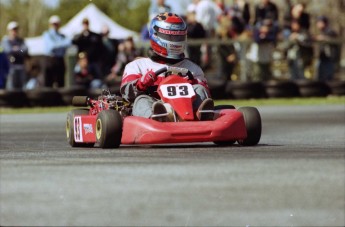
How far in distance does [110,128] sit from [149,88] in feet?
2.81

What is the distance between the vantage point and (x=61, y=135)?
45.4 ft

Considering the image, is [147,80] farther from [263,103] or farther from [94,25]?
[94,25]

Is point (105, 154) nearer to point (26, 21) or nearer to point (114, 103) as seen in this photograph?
point (114, 103)

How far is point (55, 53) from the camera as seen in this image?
857 inches

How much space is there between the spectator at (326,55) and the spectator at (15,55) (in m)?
6.48

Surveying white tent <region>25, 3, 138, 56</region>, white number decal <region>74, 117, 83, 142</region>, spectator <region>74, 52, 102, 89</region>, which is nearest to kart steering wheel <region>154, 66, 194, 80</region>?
white number decal <region>74, 117, 83, 142</region>

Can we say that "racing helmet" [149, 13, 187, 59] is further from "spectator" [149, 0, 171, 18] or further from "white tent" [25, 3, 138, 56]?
"white tent" [25, 3, 138, 56]

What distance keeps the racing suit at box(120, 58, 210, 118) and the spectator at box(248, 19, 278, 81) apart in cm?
1189


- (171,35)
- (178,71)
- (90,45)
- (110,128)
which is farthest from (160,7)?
(110,128)

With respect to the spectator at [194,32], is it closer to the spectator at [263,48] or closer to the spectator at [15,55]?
the spectator at [263,48]

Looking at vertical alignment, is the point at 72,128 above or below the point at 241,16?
above

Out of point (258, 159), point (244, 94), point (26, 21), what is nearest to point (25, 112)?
point (244, 94)

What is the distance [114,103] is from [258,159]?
2.64 meters

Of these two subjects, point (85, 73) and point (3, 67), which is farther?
point (85, 73)
